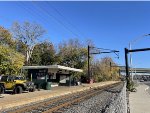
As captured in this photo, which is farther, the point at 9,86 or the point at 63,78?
the point at 63,78

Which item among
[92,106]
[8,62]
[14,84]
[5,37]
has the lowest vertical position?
[92,106]

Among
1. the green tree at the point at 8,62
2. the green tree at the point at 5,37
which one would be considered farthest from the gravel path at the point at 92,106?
the green tree at the point at 5,37

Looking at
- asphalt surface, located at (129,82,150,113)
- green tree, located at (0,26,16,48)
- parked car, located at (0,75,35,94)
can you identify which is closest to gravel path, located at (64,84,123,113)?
asphalt surface, located at (129,82,150,113)

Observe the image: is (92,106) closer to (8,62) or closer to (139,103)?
(139,103)

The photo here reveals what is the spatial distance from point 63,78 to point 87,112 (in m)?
42.7

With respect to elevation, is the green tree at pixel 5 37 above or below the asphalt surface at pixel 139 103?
above

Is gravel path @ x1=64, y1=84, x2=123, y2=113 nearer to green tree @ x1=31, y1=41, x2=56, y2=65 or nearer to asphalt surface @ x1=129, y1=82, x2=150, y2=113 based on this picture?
asphalt surface @ x1=129, y1=82, x2=150, y2=113

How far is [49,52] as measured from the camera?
91.1m

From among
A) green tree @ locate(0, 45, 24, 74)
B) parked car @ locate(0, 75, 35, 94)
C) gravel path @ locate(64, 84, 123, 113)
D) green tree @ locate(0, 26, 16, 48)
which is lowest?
gravel path @ locate(64, 84, 123, 113)

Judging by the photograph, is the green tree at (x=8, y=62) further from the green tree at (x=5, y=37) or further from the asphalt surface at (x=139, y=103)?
the green tree at (x=5, y=37)

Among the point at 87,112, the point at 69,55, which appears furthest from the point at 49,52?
the point at 87,112

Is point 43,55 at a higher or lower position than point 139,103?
higher

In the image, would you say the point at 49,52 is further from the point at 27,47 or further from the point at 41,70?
the point at 41,70

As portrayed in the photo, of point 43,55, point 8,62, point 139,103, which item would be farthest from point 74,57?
point 139,103
